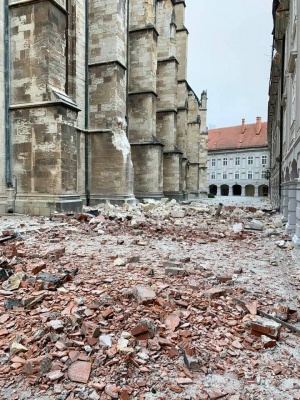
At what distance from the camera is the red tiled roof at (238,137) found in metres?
53.5

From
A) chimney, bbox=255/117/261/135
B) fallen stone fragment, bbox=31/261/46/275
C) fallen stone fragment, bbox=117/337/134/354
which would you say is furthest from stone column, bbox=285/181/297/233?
chimney, bbox=255/117/261/135

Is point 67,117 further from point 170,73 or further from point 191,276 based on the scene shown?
point 170,73

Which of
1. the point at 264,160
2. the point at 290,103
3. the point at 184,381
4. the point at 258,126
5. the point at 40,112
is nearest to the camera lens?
the point at 184,381

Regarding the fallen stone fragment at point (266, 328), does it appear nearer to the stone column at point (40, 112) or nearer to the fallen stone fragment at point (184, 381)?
the fallen stone fragment at point (184, 381)

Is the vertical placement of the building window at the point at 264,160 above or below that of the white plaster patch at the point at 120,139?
above

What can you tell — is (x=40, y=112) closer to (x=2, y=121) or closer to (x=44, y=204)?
(x=2, y=121)

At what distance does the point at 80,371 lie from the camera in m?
1.90

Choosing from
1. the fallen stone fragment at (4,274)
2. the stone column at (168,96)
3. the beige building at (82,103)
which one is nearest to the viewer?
the fallen stone fragment at (4,274)

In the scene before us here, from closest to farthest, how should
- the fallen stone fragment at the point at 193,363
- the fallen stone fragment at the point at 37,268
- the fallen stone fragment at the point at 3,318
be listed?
the fallen stone fragment at the point at 193,363 < the fallen stone fragment at the point at 3,318 < the fallen stone fragment at the point at 37,268

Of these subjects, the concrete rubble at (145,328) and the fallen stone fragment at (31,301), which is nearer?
the concrete rubble at (145,328)

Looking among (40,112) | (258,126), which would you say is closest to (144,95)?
(40,112)

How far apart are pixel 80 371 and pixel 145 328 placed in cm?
58

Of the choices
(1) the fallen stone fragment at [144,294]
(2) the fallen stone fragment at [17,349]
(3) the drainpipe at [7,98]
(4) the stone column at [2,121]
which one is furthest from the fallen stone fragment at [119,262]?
(3) the drainpipe at [7,98]

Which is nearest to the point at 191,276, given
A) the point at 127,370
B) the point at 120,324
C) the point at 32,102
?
the point at 120,324
